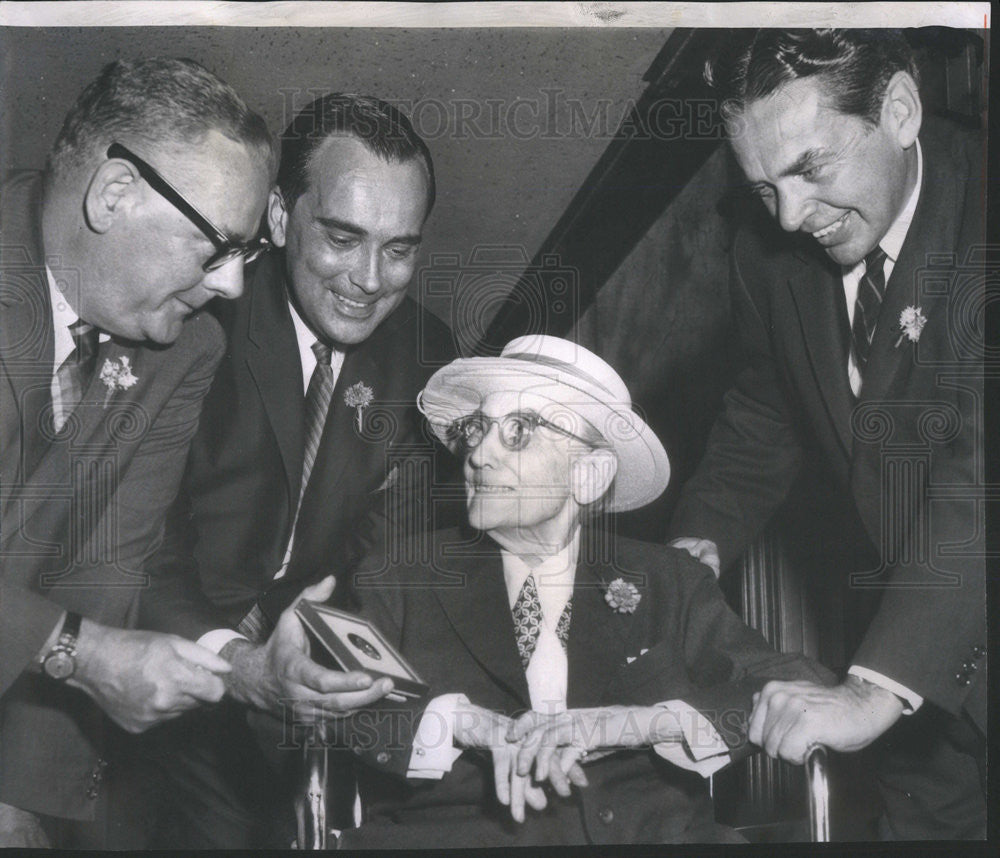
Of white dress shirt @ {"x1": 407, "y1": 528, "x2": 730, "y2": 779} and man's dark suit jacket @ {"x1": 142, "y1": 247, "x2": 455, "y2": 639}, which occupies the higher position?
man's dark suit jacket @ {"x1": 142, "y1": 247, "x2": 455, "y2": 639}

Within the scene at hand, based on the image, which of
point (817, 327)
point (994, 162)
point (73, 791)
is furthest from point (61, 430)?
point (994, 162)

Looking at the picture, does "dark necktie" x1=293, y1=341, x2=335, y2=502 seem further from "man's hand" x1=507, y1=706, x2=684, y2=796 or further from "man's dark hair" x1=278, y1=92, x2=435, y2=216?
"man's hand" x1=507, y1=706, x2=684, y2=796

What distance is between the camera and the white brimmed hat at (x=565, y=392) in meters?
3.39

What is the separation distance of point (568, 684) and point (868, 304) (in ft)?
4.40

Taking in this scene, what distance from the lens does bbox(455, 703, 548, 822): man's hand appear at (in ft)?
10.8

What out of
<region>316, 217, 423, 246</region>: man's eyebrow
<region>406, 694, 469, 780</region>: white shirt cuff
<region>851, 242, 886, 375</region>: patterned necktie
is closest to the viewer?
<region>406, 694, 469, 780</region>: white shirt cuff

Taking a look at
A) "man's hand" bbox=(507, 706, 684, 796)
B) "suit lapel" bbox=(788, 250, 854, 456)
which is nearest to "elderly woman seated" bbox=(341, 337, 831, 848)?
"man's hand" bbox=(507, 706, 684, 796)

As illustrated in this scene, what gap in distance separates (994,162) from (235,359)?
2212 mm

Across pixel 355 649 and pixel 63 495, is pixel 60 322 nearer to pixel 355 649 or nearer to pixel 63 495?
pixel 63 495

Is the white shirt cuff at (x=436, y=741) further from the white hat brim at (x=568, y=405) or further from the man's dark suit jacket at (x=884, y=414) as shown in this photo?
the man's dark suit jacket at (x=884, y=414)

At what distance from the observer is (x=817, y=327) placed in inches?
138

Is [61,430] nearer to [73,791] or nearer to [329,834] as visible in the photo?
[73,791]

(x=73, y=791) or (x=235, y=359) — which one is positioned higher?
(x=235, y=359)

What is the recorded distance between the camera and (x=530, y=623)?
336cm
